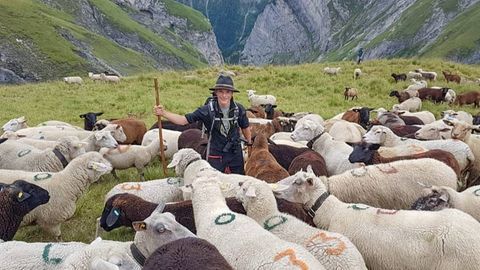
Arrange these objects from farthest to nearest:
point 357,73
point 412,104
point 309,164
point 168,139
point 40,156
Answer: point 357,73
point 412,104
point 168,139
point 40,156
point 309,164

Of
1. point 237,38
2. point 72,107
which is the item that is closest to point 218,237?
point 72,107

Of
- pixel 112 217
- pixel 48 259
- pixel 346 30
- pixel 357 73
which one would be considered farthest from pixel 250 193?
pixel 346 30

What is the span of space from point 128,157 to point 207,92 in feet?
37.6

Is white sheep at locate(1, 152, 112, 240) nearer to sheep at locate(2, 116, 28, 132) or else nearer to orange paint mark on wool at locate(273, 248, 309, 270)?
orange paint mark on wool at locate(273, 248, 309, 270)

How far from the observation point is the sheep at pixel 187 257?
11.0 ft

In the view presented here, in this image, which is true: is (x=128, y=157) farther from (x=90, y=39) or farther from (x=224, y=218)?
(x=90, y=39)

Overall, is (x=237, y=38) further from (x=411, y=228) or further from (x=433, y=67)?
(x=411, y=228)

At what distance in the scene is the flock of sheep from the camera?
161 inches

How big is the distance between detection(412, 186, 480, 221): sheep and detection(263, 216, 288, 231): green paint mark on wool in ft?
6.14

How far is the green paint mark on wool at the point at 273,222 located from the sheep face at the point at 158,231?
96cm

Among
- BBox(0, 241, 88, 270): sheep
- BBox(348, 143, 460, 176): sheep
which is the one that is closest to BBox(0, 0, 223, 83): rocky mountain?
BBox(348, 143, 460, 176): sheep

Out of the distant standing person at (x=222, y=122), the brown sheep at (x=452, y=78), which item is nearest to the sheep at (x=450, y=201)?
the distant standing person at (x=222, y=122)

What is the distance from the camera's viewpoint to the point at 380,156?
7676mm

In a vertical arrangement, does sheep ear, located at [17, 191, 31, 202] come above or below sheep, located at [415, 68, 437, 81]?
below
